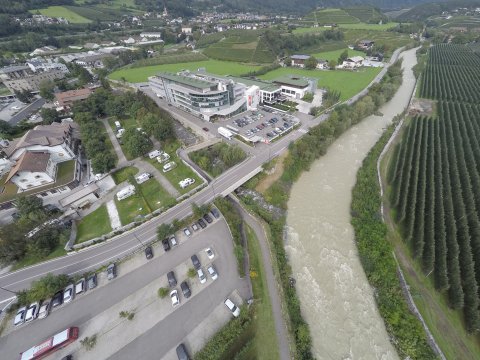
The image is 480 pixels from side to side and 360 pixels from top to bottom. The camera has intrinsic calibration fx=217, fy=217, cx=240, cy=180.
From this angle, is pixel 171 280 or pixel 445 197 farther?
pixel 445 197

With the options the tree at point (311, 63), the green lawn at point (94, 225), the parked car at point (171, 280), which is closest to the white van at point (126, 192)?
the green lawn at point (94, 225)

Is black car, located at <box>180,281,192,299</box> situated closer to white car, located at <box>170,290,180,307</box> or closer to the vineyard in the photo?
white car, located at <box>170,290,180,307</box>

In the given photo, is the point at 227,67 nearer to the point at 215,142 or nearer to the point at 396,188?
the point at 215,142

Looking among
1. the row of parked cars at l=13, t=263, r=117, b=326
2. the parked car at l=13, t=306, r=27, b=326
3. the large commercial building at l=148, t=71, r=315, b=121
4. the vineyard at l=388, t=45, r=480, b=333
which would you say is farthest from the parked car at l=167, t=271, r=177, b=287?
the large commercial building at l=148, t=71, r=315, b=121

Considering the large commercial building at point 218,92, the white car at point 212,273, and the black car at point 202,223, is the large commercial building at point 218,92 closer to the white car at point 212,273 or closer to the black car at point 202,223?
the black car at point 202,223

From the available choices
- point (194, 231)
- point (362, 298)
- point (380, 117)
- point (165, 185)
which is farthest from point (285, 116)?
point (362, 298)

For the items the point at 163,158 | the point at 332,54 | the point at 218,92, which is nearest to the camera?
the point at 163,158

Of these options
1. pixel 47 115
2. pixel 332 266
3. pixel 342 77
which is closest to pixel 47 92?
pixel 47 115

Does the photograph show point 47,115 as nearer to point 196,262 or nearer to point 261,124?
point 261,124
